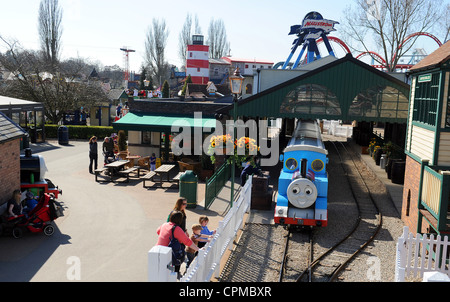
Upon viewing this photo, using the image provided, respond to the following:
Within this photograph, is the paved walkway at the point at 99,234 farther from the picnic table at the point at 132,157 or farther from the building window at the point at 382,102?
the building window at the point at 382,102

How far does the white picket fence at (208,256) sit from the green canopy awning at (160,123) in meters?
7.64

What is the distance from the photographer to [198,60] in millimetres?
75500

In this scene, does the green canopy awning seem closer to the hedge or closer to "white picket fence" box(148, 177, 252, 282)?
"white picket fence" box(148, 177, 252, 282)

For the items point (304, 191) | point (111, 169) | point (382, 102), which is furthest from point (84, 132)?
point (304, 191)

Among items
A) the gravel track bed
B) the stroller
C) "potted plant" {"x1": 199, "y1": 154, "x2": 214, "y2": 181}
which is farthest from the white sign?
the stroller

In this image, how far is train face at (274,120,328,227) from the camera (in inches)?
448

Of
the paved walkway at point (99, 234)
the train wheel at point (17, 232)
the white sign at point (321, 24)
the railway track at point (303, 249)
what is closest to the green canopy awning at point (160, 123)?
the paved walkway at point (99, 234)

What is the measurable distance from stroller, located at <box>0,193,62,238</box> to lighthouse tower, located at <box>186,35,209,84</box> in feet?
219

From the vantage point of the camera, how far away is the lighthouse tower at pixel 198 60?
7506 cm

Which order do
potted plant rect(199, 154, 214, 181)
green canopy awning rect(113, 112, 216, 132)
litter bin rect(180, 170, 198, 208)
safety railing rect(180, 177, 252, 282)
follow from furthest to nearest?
green canopy awning rect(113, 112, 216, 132)
potted plant rect(199, 154, 214, 181)
litter bin rect(180, 170, 198, 208)
safety railing rect(180, 177, 252, 282)

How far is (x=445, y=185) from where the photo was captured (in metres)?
9.14
